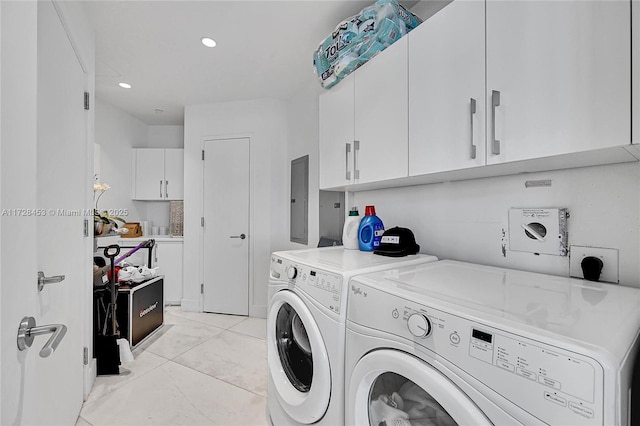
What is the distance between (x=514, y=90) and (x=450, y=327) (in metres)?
0.82

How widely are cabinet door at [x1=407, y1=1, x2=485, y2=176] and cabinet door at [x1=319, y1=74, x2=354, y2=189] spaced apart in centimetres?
46

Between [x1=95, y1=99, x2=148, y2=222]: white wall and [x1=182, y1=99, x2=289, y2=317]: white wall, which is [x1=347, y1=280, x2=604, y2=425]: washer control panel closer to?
[x1=182, y1=99, x2=289, y2=317]: white wall

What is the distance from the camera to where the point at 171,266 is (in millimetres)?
3641

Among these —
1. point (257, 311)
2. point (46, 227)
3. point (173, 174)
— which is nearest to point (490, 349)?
point (46, 227)

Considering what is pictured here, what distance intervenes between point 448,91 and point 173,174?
3778 mm

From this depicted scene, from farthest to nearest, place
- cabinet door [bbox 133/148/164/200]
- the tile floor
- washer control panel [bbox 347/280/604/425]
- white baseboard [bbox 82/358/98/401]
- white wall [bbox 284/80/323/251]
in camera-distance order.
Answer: cabinet door [bbox 133/148/164/200] → white wall [bbox 284/80/323/251] → white baseboard [bbox 82/358/98/401] → the tile floor → washer control panel [bbox 347/280/604/425]

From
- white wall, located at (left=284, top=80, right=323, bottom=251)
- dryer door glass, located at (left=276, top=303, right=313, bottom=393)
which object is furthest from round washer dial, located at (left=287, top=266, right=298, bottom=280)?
white wall, located at (left=284, top=80, right=323, bottom=251)

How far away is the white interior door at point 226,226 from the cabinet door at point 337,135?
5.52 feet

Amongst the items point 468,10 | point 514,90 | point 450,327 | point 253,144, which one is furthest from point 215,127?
point 450,327

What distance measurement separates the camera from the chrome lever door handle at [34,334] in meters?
0.67

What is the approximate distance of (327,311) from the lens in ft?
3.73

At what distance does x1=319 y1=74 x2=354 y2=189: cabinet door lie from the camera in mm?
1764

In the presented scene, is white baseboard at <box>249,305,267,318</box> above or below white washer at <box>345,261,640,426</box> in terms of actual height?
below

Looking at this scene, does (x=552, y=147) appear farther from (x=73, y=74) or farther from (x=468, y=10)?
(x=73, y=74)
